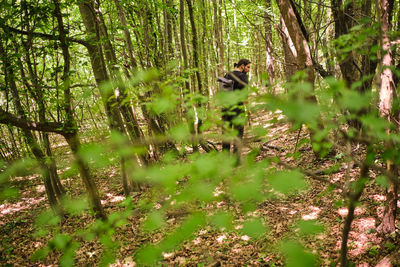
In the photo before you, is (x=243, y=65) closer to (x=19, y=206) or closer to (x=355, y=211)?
(x=355, y=211)

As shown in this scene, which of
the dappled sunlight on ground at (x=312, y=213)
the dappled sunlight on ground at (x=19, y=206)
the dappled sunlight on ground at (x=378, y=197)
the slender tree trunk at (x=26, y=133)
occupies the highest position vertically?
the slender tree trunk at (x=26, y=133)

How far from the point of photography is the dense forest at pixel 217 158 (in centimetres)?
117

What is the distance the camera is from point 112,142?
1275 mm

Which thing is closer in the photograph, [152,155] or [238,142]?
[238,142]

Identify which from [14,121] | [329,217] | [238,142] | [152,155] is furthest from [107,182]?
[238,142]

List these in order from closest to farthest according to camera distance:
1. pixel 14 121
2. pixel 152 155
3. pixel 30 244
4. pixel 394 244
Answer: pixel 394 244
pixel 14 121
pixel 30 244
pixel 152 155

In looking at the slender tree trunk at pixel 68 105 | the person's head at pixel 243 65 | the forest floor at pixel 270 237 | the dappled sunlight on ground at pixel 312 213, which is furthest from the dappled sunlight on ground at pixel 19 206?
the dappled sunlight on ground at pixel 312 213

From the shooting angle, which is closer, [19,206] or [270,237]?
[270,237]

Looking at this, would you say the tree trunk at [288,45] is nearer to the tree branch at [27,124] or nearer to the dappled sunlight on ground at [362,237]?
the dappled sunlight on ground at [362,237]

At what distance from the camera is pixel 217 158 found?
4.08 ft

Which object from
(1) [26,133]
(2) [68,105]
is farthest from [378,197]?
(1) [26,133]

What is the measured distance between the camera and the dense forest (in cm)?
117

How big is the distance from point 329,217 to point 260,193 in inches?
107

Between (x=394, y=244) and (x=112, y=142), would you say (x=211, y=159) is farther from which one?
(x=394, y=244)
